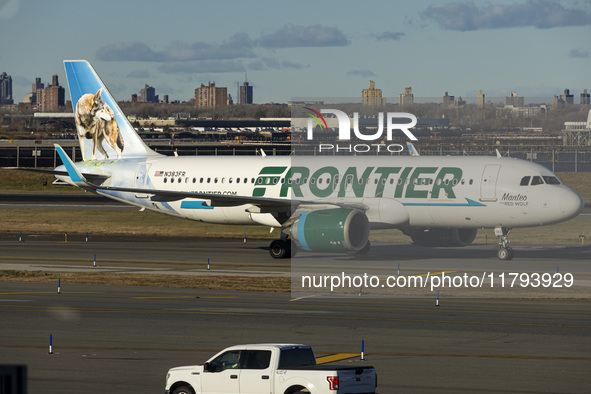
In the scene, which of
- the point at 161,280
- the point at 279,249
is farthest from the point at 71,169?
the point at 161,280

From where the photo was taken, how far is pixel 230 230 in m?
62.9

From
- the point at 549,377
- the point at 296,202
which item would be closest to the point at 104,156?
the point at 296,202

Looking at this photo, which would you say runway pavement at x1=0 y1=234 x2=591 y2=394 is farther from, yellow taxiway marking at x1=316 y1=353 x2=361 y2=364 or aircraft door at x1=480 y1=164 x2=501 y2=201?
aircraft door at x1=480 y1=164 x2=501 y2=201

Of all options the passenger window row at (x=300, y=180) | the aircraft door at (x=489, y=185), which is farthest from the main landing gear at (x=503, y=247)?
the passenger window row at (x=300, y=180)

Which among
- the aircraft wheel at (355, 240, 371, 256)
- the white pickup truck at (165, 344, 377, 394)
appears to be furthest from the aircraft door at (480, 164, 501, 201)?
the white pickup truck at (165, 344, 377, 394)

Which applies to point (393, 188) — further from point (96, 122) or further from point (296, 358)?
point (296, 358)

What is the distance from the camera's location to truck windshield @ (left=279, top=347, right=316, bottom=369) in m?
18.0

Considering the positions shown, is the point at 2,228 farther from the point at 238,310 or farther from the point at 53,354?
the point at 53,354

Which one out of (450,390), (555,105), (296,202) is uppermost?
(555,105)

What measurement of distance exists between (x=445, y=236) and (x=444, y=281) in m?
9.74

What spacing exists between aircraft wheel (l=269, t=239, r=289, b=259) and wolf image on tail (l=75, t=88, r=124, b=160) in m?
13.1

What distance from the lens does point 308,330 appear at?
27672 mm

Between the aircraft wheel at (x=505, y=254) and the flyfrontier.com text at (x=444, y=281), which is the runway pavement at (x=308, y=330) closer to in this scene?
the aircraft wheel at (x=505, y=254)

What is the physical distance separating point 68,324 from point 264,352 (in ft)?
40.1
